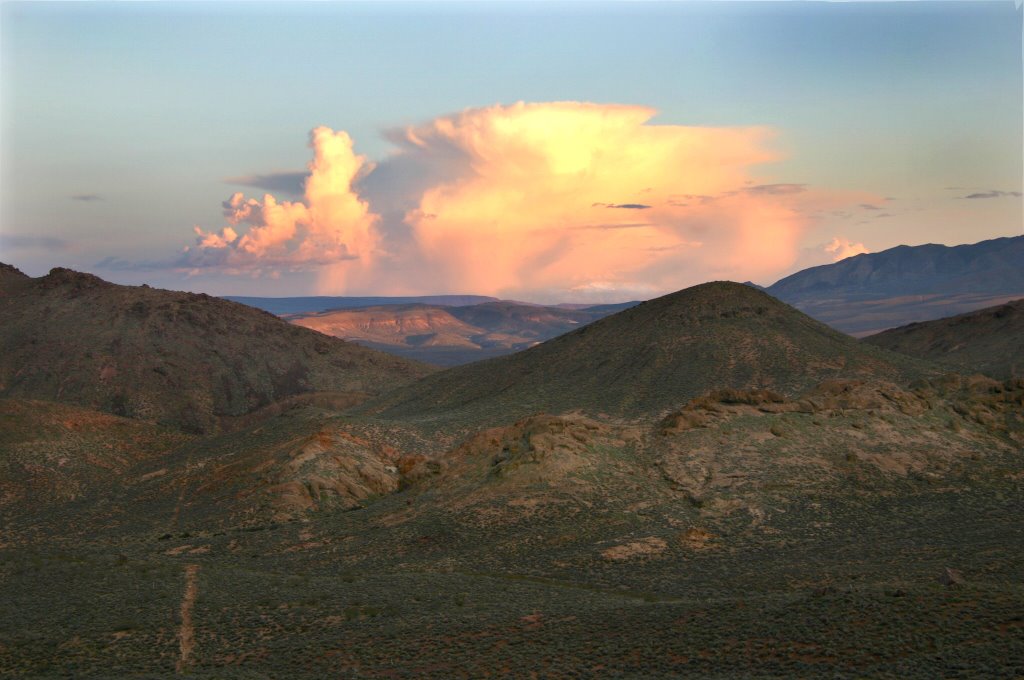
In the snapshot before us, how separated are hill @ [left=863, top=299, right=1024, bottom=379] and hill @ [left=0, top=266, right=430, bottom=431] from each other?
88.0 metres

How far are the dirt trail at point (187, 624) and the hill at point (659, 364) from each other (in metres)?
45.7

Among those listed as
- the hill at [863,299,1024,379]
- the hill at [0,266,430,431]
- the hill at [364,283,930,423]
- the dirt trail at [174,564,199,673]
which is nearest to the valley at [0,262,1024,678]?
the dirt trail at [174,564,199,673]

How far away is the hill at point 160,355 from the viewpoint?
447 feet

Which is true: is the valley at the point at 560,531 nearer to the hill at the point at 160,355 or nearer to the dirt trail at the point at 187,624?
the dirt trail at the point at 187,624

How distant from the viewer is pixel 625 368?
99.8m

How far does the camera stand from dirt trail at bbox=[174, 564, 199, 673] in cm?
3319

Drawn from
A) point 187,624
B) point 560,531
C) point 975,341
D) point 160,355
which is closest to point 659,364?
point 560,531

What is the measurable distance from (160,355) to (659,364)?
290 ft

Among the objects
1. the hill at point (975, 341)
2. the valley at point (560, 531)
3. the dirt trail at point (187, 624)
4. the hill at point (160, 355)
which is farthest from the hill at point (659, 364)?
the dirt trail at point (187, 624)

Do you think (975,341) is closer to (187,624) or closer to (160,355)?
(160,355)

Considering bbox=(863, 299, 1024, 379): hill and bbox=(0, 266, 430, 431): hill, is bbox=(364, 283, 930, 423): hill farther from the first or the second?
bbox=(0, 266, 430, 431): hill

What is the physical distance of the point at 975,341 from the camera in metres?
141

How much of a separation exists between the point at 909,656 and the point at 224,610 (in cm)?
2709

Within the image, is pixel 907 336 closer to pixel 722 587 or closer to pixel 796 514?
pixel 796 514
